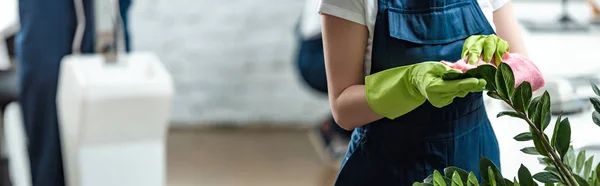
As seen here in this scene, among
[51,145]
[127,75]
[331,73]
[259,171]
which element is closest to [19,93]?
[51,145]

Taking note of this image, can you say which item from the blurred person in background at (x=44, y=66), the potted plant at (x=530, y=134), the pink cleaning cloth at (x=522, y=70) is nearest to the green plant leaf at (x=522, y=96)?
the potted plant at (x=530, y=134)

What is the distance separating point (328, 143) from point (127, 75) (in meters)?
1.75

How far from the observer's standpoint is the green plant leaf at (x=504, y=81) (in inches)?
34.0

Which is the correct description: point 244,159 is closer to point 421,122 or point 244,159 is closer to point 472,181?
point 421,122

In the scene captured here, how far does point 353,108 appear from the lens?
1291 millimetres

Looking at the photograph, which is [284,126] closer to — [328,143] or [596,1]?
[328,143]

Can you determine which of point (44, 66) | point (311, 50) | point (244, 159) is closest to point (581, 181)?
point (44, 66)

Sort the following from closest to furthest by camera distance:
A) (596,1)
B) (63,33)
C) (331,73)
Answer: (331,73)
(596,1)
(63,33)

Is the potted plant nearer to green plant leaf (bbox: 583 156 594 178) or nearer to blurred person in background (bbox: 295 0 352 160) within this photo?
green plant leaf (bbox: 583 156 594 178)

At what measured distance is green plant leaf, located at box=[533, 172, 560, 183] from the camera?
92 centimetres

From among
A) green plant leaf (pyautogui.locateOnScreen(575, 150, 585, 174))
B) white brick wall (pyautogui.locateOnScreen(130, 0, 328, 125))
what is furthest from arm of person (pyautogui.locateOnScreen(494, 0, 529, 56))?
white brick wall (pyautogui.locateOnScreen(130, 0, 328, 125))

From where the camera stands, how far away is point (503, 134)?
161cm

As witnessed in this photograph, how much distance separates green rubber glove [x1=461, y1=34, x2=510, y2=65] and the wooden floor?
2561 millimetres

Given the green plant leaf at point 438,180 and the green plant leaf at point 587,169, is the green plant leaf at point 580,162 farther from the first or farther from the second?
the green plant leaf at point 438,180
